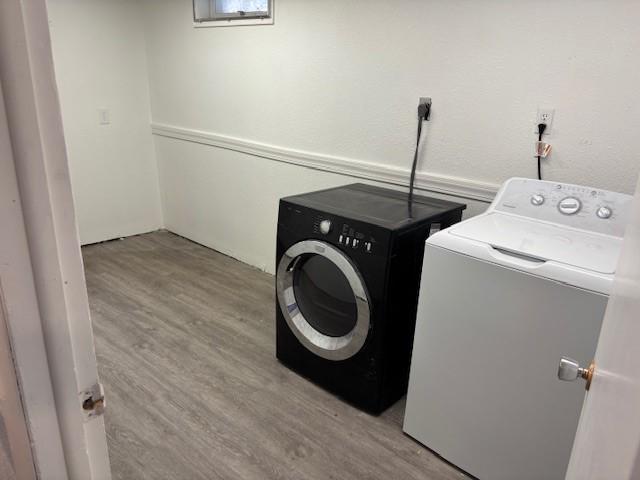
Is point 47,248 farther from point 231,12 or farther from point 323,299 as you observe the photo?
point 231,12

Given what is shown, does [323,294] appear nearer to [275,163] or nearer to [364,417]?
[364,417]

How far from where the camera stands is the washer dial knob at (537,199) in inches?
68.0

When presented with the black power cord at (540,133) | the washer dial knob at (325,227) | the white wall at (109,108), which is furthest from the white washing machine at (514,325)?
the white wall at (109,108)

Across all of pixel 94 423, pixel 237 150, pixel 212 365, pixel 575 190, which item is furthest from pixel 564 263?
pixel 237 150

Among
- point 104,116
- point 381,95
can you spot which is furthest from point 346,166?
point 104,116

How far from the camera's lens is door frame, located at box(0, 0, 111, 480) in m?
0.44

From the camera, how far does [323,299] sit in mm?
Answer: 2043

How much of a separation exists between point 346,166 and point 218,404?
1.37m

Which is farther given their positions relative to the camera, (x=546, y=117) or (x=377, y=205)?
(x=377, y=205)

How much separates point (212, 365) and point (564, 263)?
1584mm

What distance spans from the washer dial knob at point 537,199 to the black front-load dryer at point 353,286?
0.33m

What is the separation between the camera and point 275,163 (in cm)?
294

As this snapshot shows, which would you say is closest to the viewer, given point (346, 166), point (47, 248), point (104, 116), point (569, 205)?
point (47, 248)

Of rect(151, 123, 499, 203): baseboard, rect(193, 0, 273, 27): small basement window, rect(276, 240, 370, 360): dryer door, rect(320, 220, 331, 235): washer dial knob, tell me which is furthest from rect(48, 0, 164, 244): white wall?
rect(320, 220, 331, 235): washer dial knob
